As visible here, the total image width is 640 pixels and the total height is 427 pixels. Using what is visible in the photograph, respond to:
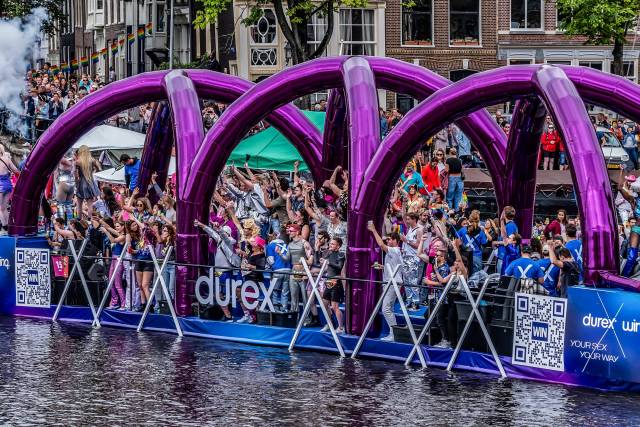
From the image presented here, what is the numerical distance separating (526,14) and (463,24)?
2.30 metres

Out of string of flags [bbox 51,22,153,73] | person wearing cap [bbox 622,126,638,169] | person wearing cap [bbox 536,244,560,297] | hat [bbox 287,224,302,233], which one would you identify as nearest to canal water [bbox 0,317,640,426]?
person wearing cap [bbox 536,244,560,297]

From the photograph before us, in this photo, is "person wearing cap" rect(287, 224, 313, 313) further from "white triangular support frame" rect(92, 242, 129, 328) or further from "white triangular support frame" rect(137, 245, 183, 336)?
"white triangular support frame" rect(92, 242, 129, 328)

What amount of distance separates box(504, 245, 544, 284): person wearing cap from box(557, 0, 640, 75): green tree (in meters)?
26.7

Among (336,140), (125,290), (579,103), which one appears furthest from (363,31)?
(579,103)

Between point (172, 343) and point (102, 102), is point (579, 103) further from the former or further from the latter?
point (102, 102)

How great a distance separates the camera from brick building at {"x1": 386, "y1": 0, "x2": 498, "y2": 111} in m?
54.8

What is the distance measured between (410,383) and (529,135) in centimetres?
675

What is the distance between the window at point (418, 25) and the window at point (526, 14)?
301 centimetres

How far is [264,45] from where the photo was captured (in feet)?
184

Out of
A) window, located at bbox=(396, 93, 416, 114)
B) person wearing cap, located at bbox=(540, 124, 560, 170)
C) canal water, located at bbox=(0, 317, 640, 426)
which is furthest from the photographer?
window, located at bbox=(396, 93, 416, 114)

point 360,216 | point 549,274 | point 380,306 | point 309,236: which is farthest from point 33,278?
point 549,274

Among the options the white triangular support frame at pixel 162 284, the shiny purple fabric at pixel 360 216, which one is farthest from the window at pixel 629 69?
the white triangular support frame at pixel 162 284

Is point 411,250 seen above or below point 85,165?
below

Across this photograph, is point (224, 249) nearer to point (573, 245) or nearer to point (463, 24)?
point (573, 245)
